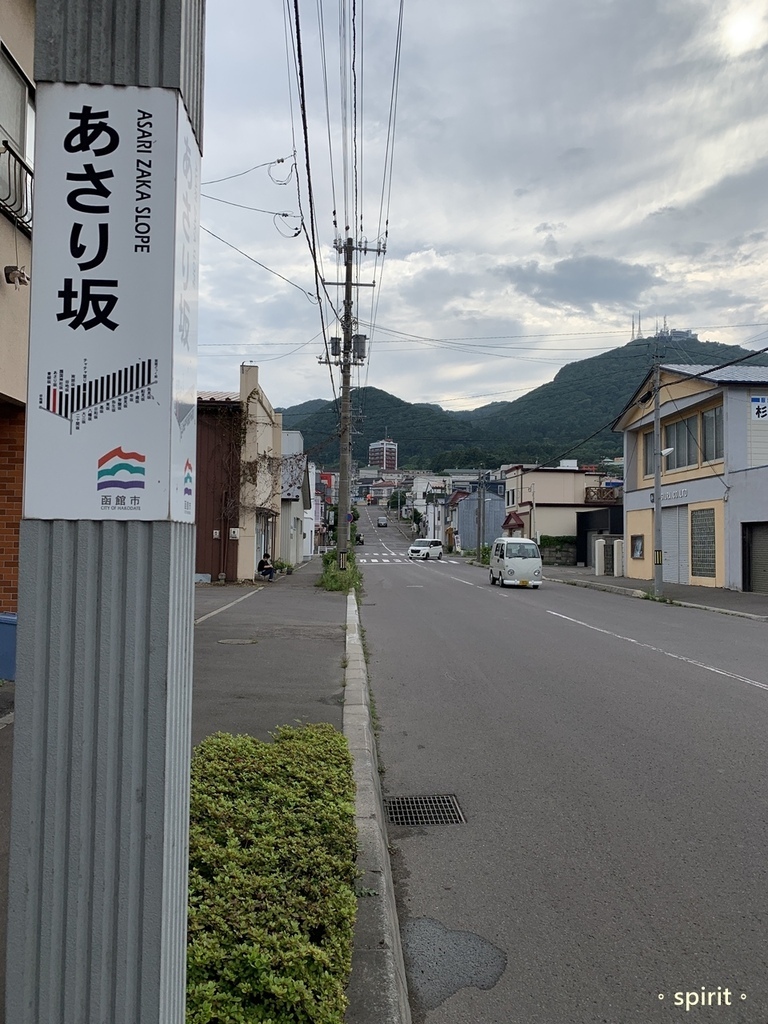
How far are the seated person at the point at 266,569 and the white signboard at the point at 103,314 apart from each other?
2685 centimetres

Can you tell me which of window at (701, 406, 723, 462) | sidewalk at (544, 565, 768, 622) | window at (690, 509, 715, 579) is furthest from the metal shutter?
window at (701, 406, 723, 462)

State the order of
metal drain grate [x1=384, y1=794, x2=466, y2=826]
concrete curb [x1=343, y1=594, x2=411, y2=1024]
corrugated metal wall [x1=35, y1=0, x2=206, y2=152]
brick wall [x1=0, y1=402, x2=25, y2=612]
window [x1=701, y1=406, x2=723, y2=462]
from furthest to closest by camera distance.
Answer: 1. window [x1=701, y1=406, x2=723, y2=462]
2. brick wall [x1=0, y1=402, x2=25, y2=612]
3. metal drain grate [x1=384, y1=794, x2=466, y2=826]
4. concrete curb [x1=343, y1=594, x2=411, y2=1024]
5. corrugated metal wall [x1=35, y1=0, x2=206, y2=152]

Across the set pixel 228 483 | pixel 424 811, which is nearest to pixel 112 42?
pixel 424 811

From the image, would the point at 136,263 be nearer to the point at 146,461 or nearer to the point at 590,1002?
the point at 146,461

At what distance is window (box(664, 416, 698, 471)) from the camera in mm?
32125

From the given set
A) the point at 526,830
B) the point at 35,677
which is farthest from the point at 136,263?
the point at 526,830

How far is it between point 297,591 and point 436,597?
4.39 metres

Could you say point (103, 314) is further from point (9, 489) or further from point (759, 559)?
point (759, 559)

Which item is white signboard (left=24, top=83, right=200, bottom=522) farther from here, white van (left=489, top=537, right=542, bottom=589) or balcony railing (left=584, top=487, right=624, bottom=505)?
balcony railing (left=584, top=487, right=624, bottom=505)

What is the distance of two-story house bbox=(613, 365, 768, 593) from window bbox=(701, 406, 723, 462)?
0.12ft

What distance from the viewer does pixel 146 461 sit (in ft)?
7.63

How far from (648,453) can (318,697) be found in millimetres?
31247

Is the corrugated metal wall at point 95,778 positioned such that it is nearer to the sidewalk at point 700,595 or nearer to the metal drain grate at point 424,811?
the metal drain grate at point 424,811

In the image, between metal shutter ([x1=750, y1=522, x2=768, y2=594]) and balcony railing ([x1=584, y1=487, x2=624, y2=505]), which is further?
balcony railing ([x1=584, y1=487, x2=624, y2=505])
